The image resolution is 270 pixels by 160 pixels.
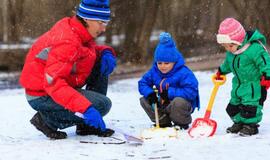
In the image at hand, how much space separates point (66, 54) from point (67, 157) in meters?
0.80

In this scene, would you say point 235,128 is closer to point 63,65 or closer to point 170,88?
point 170,88

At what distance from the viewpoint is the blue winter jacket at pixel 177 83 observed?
493cm

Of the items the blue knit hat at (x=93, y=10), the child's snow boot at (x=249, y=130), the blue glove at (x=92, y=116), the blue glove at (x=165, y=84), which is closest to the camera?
the blue glove at (x=92, y=116)

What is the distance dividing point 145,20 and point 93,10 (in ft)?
39.5

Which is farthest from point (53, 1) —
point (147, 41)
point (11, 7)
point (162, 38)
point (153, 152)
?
point (153, 152)

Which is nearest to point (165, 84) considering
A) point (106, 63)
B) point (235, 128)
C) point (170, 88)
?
point (170, 88)

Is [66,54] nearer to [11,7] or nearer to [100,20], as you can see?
[100,20]

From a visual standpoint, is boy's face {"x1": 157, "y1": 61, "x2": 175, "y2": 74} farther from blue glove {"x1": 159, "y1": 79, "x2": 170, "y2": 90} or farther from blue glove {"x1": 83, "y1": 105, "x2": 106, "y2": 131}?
blue glove {"x1": 83, "y1": 105, "x2": 106, "y2": 131}

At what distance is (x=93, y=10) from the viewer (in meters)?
4.46

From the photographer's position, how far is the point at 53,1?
1331 cm

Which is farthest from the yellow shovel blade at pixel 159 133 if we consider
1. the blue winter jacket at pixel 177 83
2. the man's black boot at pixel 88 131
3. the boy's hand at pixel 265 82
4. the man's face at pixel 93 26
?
the man's face at pixel 93 26

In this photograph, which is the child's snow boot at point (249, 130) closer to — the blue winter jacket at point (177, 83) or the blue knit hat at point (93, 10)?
the blue winter jacket at point (177, 83)

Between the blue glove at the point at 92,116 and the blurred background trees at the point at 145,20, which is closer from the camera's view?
the blue glove at the point at 92,116

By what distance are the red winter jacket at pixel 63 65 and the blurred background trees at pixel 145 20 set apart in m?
8.92
